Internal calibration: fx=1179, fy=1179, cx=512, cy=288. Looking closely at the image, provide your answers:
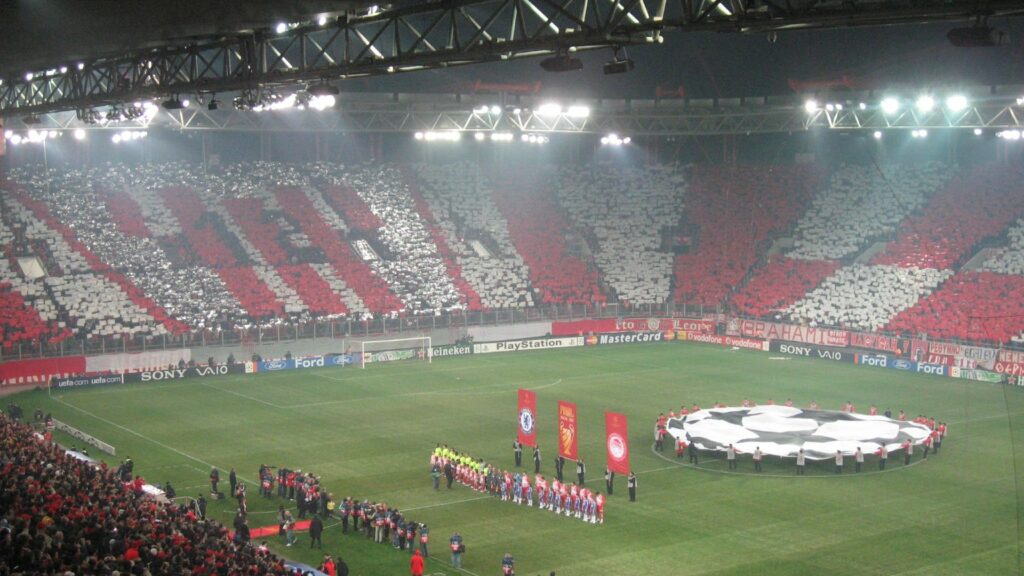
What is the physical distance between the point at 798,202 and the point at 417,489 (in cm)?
4612

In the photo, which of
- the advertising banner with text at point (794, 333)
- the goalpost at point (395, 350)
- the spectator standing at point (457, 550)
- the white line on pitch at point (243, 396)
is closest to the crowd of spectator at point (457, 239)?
the advertising banner with text at point (794, 333)

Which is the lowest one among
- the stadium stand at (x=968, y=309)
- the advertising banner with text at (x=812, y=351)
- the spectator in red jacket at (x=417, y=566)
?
the spectator in red jacket at (x=417, y=566)

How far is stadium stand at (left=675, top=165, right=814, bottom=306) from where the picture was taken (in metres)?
72.9

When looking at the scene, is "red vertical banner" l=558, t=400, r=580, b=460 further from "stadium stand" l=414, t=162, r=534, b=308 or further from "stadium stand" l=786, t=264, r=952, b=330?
"stadium stand" l=414, t=162, r=534, b=308

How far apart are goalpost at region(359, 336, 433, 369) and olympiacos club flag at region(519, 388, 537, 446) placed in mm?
23878

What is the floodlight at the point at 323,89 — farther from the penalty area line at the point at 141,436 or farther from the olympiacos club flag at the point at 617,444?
the penalty area line at the point at 141,436

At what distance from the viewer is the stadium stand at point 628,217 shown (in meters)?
74.5

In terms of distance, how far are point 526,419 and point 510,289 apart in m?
33.4

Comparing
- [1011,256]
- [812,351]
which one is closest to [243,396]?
[812,351]

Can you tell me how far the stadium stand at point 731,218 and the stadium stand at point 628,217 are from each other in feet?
4.34

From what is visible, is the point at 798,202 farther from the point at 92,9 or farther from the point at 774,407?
the point at 92,9

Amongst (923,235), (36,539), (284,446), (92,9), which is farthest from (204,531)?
(923,235)

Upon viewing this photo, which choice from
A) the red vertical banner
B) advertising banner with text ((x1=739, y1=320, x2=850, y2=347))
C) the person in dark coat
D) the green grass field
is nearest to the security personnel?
the green grass field

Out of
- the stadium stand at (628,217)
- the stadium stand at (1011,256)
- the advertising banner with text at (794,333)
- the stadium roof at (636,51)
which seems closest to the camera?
the stadium roof at (636,51)
